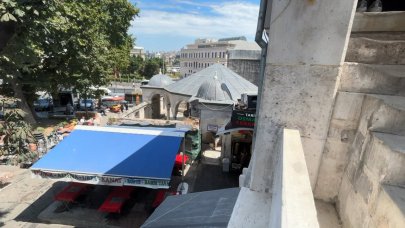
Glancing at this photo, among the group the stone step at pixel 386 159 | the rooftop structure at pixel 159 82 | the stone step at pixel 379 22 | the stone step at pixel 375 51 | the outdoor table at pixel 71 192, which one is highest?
the stone step at pixel 379 22

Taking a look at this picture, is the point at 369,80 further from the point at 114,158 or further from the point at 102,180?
the point at 114,158

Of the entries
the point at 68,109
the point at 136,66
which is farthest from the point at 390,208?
the point at 136,66

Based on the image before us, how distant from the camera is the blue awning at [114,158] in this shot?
8445 millimetres

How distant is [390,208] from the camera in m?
1.32

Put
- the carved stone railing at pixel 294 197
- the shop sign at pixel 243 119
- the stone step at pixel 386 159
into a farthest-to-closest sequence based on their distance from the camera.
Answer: the shop sign at pixel 243 119 < the stone step at pixel 386 159 < the carved stone railing at pixel 294 197

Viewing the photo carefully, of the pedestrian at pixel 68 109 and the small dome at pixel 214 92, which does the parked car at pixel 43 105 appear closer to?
the pedestrian at pixel 68 109

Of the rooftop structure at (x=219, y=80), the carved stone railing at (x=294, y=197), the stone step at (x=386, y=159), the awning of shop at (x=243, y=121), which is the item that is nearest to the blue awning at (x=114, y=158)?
the awning of shop at (x=243, y=121)

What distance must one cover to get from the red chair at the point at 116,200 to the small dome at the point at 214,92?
9.37 meters

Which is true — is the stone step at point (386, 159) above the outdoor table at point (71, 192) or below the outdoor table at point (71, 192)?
above

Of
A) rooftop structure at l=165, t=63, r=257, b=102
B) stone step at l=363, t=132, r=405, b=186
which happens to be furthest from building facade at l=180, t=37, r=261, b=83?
stone step at l=363, t=132, r=405, b=186

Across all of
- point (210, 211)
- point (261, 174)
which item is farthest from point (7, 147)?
point (261, 174)

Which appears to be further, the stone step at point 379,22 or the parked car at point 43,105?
the parked car at point 43,105

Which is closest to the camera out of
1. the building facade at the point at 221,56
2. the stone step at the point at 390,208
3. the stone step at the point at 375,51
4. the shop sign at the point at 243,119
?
the stone step at the point at 390,208

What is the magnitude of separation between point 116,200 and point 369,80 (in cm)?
933
